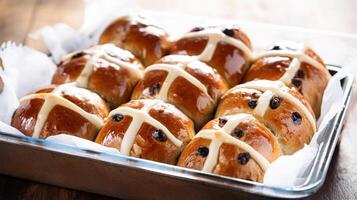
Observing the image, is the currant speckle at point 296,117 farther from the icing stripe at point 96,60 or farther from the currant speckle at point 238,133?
the icing stripe at point 96,60

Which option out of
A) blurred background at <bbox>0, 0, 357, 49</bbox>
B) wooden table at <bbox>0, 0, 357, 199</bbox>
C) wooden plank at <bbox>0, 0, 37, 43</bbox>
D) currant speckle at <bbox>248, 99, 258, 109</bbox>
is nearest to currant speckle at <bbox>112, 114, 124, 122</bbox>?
currant speckle at <bbox>248, 99, 258, 109</bbox>

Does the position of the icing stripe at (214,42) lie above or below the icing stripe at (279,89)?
above

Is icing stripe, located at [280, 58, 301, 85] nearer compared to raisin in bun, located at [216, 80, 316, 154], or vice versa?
raisin in bun, located at [216, 80, 316, 154]

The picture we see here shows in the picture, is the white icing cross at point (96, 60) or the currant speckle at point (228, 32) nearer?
the white icing cross at point (96, 60)

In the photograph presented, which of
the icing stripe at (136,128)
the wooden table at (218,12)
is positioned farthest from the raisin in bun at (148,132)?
the wooden table at (218,12)

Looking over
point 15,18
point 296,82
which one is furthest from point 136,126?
point 15,18

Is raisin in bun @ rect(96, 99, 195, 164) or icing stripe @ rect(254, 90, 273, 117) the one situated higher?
icing stripe @ rect(254, 90, 273, 117)

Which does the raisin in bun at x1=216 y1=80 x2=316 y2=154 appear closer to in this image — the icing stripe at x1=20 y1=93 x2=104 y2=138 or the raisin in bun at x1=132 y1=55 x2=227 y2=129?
the raisin in bun at x1=132 y1=55 x2=227 y2=129
